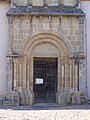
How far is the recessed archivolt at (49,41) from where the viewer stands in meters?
21.2

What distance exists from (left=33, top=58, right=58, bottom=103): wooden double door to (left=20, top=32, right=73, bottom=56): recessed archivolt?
0.72 meters

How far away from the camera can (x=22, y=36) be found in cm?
2116

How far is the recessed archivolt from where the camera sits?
21188 millimetres

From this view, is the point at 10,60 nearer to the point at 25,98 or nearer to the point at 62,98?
the point at 25,98

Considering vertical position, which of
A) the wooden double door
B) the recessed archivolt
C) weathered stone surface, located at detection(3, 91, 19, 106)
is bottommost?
weathered stone surface, located at detection(3, 91, 19, 106)

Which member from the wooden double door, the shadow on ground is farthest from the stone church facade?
the shadow on ground

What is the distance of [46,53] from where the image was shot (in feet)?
70.6

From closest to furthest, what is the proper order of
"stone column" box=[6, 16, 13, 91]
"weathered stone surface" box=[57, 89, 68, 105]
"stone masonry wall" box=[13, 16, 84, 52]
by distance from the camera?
"stone column" box=[6, 16, 13, 91] < "weathered stone surface" box=[57, 89, 68, 105] < "stone masonry wall" box=[13, 16, 84, 52]

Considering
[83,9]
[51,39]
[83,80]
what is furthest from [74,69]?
[83,9]

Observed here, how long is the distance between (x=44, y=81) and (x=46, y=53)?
1.55 m

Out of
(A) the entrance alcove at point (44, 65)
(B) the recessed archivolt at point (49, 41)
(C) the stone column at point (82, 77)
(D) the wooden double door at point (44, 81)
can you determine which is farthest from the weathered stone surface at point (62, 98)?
(B) the recessed archivolt at point (49, 41)

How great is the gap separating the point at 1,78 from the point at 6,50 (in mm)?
1568

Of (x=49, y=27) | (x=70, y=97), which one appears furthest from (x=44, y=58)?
(x=70, y=97)

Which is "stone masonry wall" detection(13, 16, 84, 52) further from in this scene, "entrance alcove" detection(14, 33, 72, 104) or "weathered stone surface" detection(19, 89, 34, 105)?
"weathered stone surface" detection(19, 89, 34, 105)
